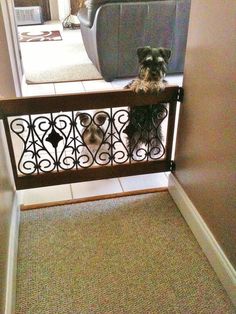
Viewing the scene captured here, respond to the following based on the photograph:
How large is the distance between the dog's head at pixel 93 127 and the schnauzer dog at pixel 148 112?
17 cm

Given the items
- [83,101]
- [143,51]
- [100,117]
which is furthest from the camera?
[143,51]

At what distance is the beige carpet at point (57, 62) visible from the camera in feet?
11.4

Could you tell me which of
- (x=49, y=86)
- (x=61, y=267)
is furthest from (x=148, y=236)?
(x=49, y=86)

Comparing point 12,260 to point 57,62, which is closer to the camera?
point 12,260

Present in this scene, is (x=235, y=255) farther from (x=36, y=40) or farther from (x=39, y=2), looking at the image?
(x=39, y=2)

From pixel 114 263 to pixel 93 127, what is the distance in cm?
80

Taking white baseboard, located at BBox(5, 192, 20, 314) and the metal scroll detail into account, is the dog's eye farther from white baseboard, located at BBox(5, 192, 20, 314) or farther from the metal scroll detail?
white baseboard, located at BBox(5, 192, 20, 314)

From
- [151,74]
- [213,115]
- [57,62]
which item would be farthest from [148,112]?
[57,62]

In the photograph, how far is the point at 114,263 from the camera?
136cm

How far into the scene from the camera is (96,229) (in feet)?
5.05

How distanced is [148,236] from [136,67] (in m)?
2.37

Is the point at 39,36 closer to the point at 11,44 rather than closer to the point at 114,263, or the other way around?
the point at 11,44

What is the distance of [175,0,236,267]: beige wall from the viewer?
1.07 meters

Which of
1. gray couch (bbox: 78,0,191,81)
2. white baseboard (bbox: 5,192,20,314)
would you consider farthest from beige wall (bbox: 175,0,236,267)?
gray couch (bbox: 78,0,191,81)
